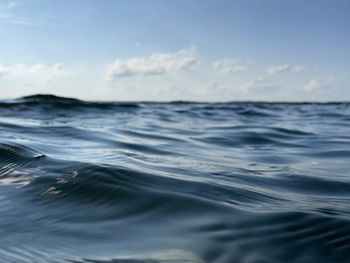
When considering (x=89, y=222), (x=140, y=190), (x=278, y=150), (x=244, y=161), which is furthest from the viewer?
(x=278, y=150)

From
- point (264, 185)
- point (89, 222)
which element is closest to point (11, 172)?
point (89, 222)

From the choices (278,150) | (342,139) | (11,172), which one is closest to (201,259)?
(11,172)

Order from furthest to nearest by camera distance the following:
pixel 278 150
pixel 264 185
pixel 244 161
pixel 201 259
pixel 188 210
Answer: pixel 278 150
pixel 244 161
pixel 264 185
pixel 188 210
pixel 201 259

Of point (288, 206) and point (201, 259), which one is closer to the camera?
point (201, 259)

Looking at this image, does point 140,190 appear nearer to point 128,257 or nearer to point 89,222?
point 89,222

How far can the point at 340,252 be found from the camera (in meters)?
2.21

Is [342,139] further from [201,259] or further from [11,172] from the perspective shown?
[201,259]

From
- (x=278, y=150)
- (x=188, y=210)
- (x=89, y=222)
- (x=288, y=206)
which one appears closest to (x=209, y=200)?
(x=188, y=210)

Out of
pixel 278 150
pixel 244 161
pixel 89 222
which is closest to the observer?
pixel 89 222

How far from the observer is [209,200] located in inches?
127

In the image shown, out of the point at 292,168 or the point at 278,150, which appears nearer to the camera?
the point at 292,168

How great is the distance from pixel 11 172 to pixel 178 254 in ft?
8.03

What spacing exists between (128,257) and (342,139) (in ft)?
25.9

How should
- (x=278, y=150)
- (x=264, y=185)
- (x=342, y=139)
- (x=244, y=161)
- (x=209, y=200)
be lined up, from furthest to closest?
(x=342, y=139) → (x=278, y=150) → (x=244, y=161) → (x=264, y=185) → (x=209, y=200)
